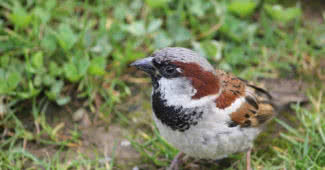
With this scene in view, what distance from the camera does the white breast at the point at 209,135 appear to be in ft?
8.71

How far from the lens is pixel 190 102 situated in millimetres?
2639

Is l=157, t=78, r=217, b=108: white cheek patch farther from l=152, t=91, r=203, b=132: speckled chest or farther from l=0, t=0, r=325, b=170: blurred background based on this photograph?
l=0, t=0, r=325, b=170: blurred background

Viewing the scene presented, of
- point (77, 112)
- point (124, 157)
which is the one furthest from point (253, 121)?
point (77, 112)

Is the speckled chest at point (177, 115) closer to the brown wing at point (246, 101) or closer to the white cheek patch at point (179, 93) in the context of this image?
the white cheek patch at point (179, 93)

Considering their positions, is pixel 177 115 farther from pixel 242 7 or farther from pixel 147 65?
pixel 242 7

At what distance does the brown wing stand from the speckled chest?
0.61ft

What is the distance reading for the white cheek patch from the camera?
8.63 ft

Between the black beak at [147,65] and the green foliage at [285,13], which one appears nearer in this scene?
the black beak at [147,65]

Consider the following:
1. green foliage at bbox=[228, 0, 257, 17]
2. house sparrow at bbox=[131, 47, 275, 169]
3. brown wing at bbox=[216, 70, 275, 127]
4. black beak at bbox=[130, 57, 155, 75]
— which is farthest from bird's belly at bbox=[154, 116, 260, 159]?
green foliage at bbox=[228, 0, 257, 17]

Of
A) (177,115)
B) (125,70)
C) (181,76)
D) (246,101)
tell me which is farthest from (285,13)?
(177,115)

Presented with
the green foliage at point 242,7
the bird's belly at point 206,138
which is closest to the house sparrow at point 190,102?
the bird's belly at point 206,138

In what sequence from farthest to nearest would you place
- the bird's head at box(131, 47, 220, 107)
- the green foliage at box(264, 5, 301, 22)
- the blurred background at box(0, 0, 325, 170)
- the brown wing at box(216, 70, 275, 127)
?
the green foliage at box(264, 5, 301, 22), the blurred background at box(0, 0, 325, 170), the brown wing at box(216, 70, 275, 127), the bird's head at box(131, 47, 220, 107)

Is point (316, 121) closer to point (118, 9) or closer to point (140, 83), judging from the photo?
point (140, 83)

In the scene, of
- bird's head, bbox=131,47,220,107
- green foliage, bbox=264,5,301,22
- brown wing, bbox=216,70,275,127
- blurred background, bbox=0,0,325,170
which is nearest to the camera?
bird's head, bbox=131,47,220,107
